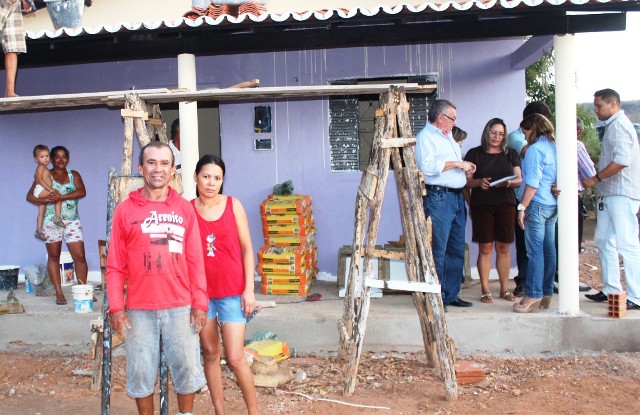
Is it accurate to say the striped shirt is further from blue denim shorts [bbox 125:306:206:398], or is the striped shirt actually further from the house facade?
blue denim shorts [bbox 125:306:206:398]

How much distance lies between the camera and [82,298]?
725cm

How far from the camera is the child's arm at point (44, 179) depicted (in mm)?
7848

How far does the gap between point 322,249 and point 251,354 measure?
3.28m

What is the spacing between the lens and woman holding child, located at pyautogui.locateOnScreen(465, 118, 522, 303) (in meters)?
7.38

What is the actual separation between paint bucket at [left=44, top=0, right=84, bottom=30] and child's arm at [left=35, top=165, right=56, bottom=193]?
5.48 feet

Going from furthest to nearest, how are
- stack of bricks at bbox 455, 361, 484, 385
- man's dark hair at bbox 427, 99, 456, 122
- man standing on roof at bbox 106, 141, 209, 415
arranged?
man's dark hair at bbox 427, 99, 456, 122 → stack of bricks at bbox 455, 361, 484, 385 → man standing on roof at bbox 106, 141, 209, 415

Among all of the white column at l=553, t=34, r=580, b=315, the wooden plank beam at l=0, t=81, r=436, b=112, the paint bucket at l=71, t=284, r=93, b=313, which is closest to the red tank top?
the wooden plank beam at l=0, t=81, r=436, b=112

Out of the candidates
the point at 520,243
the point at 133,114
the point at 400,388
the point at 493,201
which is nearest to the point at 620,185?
the point at 493,201

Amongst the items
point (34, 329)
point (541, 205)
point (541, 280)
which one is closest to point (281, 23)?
point (541, 205)

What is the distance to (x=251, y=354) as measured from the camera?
5887 mm

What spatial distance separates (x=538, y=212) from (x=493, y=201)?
601 mm

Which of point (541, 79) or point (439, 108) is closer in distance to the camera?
point (439, 108)

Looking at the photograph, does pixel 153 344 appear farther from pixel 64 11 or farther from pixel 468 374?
pixel 64 11

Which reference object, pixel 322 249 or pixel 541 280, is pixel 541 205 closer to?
pixel 541 280
